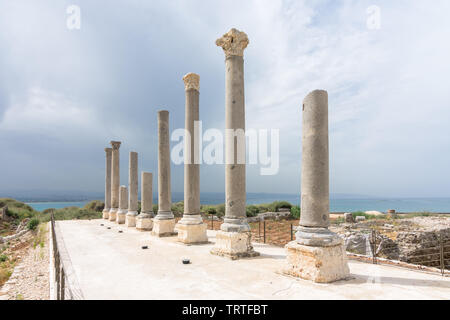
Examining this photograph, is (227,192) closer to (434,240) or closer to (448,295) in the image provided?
(448,295)

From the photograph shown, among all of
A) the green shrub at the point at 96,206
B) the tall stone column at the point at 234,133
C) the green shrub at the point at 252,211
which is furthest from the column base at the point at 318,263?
the green shrub at the point at 96,206

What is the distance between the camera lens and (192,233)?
1162cm

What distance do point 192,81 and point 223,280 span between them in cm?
905

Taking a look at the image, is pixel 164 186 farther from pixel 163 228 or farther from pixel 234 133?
pixel 234 133

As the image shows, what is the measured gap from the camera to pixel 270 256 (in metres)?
9.05

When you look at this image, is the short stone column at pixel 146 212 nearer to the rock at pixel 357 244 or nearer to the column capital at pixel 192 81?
the column capital at pixel 192 81

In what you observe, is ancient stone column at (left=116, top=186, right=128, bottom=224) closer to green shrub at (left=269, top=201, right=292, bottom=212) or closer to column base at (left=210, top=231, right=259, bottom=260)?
column base at (left=210, top=231, right=259, bottom=260)

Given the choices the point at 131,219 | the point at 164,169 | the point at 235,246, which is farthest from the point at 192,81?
the point at 131,219

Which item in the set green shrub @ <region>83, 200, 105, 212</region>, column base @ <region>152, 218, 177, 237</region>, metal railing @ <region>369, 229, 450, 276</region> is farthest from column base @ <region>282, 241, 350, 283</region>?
green shrub @ <region>83, 200, 105, 212</region>

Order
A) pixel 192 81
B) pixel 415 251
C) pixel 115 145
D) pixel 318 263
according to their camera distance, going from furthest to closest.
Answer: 1. pixel 115 145
2. pixel 192 81
3. pixel 415 251
4. pixel 318 263

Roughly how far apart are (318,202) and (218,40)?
6917 millimetres

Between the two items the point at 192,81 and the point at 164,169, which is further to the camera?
the point at 164,169
